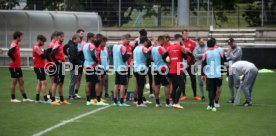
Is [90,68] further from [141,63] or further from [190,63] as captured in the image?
[190,63]

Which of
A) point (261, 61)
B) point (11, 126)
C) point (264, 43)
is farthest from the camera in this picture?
point (264, 43)

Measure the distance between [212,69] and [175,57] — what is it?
3.80ft

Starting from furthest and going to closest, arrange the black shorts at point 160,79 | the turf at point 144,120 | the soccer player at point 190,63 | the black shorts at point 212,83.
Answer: the soccer player at point 190,63 → the black shorts at point 160,79 → the black shorts at point 212,83 → the turf at point 144,120

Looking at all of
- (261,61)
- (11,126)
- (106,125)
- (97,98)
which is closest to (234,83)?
(97,98)

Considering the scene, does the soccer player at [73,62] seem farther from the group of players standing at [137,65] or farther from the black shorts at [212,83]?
the black shorts at [212,83]

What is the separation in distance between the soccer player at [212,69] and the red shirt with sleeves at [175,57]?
725 mm

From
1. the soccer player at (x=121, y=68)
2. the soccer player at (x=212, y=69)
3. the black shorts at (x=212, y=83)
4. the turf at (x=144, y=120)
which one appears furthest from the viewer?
the soccer player at (x=121, y=68)

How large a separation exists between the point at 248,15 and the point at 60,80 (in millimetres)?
20876

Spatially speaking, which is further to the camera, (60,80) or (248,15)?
(248,15)

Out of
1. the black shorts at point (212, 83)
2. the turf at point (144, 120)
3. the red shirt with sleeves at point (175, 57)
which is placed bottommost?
the turf at point (144, 120)

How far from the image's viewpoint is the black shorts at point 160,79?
733 inches

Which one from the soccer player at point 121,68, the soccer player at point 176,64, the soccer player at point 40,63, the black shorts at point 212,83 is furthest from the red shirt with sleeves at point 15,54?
the black shorts at point 212,83

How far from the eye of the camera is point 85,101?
20.2 meters

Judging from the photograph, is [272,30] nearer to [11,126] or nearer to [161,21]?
[161,21]
